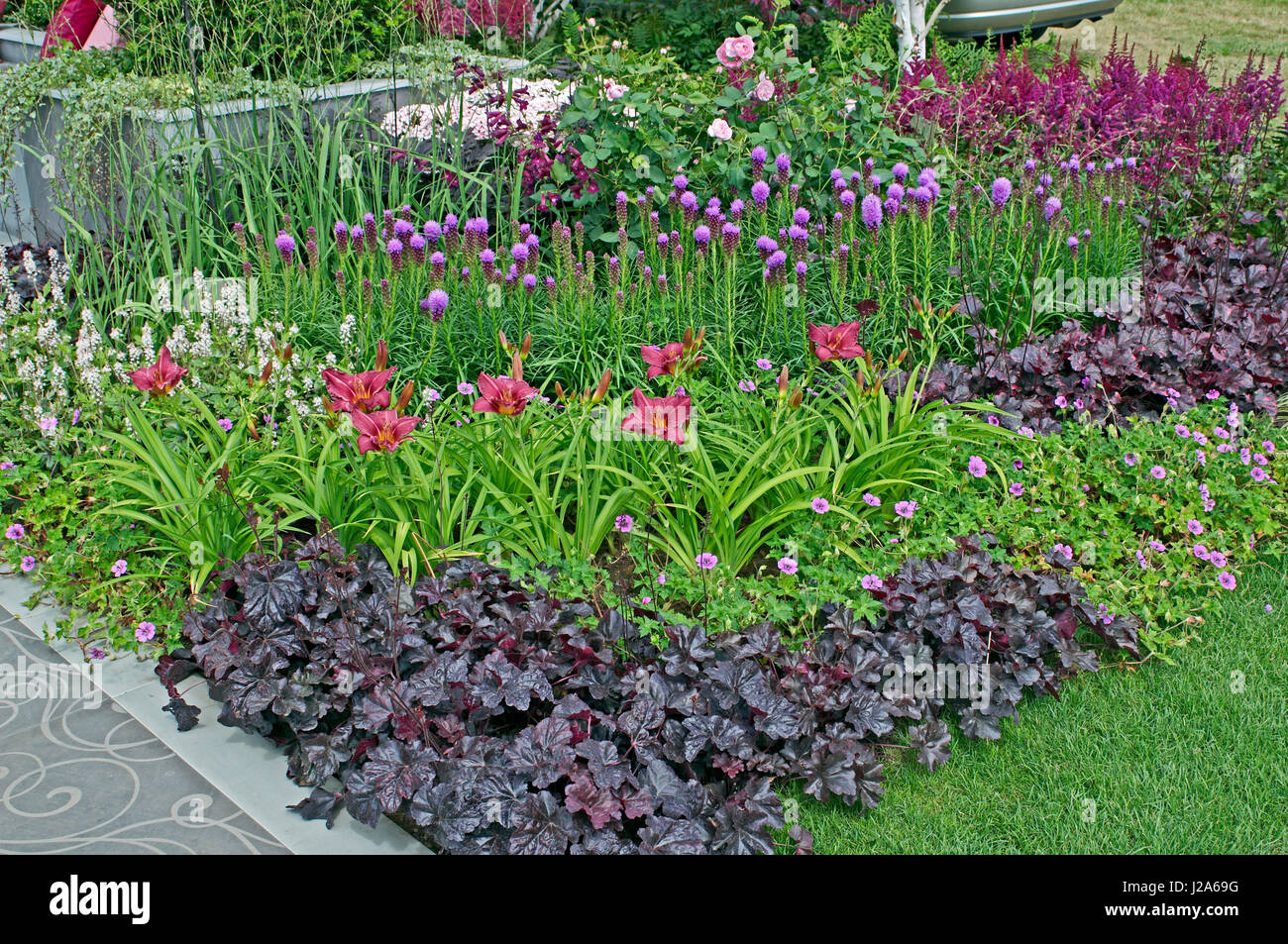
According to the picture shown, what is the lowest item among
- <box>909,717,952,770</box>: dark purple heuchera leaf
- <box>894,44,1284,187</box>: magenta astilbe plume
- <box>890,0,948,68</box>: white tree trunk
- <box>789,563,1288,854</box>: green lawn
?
<box>789,563,1288,854</box>: green lawn

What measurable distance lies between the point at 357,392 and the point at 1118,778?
7.09 ft

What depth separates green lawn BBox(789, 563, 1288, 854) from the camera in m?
2.48

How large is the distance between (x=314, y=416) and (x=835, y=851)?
2.32 m

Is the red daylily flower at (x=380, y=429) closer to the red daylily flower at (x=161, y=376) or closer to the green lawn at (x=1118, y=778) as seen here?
the red daylily flower at (x=161, y=376)

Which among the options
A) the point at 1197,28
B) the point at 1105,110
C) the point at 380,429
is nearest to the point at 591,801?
the point at 380,429

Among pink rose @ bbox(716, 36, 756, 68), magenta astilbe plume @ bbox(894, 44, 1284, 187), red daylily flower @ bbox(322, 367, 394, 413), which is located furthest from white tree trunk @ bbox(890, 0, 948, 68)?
red daylily flower @ bbox(322, 367, 394, 413)

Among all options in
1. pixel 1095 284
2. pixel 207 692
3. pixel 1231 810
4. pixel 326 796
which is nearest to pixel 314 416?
pixel 207 692

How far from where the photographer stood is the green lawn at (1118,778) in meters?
2.48

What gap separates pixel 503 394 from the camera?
2768 millimetres

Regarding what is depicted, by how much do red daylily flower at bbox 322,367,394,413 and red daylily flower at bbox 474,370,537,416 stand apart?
0.83 feet

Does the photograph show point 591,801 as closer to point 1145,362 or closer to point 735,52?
point 1145,362

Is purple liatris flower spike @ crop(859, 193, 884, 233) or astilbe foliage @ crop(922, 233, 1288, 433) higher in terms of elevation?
purple liatris flower spike @ crop(859, 193, 884, 233)

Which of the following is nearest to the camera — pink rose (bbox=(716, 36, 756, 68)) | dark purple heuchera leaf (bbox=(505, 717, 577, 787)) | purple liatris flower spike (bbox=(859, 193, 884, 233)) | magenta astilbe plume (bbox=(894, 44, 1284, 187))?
dark purple heuchera leaf (bbox=(505, 717, 577, 787))

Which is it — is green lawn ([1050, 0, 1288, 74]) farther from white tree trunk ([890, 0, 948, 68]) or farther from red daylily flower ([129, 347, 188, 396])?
red daylily flower ([129, 347, 188, 396])
